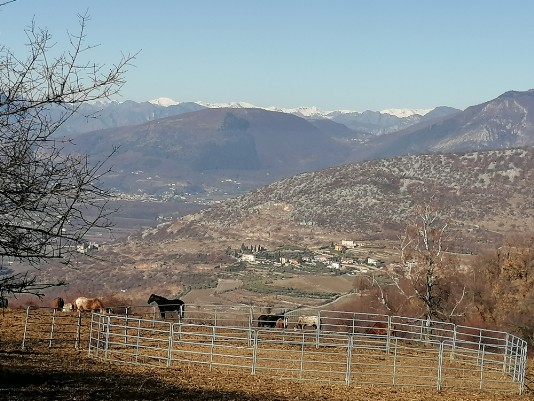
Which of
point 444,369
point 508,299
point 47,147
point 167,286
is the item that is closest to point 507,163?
point 167,286

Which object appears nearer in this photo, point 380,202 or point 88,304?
point 88,304

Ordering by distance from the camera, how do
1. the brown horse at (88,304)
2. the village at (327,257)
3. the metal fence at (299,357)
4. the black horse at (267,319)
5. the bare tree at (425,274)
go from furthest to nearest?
the village at (327,257) < the bare tree at (425,274) < the black horse at (267,319) < the brown horse at (88,304) < the metal fence at (299,357)

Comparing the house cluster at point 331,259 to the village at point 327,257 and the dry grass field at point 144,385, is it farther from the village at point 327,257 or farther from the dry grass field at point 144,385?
the dry grass field at point 144,385

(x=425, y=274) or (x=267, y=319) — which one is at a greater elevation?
(x=425, y=274)

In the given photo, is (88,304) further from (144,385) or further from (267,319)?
(144,385)

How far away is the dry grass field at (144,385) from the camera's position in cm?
1346

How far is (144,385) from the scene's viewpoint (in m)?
14.7

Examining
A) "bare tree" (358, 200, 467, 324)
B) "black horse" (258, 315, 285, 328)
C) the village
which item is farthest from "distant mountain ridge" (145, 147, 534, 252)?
"black horse" (258, 315, 285, 328)

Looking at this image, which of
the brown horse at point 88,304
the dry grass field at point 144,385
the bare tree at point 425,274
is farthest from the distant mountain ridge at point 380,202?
the dry grass field at point 144,385

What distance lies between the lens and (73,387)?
13820mm

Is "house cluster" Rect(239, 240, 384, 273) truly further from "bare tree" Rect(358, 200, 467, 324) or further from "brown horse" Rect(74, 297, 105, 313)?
"brown horse" Rect(74, 297, 105, 313)

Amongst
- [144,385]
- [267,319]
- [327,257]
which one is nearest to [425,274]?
[267,319]

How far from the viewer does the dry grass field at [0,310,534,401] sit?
13461 millimetres

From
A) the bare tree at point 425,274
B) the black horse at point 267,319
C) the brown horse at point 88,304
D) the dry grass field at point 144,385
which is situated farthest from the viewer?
the bare tree at point 425,274
